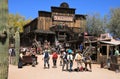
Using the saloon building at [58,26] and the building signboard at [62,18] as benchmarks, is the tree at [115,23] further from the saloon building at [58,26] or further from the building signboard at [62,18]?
the building signboard at [62,18]

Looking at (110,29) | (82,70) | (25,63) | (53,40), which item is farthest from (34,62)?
(110,29)

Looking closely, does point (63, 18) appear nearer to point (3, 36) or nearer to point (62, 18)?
point (62, 18)

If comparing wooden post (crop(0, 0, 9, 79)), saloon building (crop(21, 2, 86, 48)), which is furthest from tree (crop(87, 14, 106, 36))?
wooden post (crop(0, 0, 9, 79))

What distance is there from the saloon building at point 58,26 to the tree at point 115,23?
458 centimetres

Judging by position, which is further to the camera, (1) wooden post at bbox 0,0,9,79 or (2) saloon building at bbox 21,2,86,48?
(2) saloon building at bbox 21,2,86,48

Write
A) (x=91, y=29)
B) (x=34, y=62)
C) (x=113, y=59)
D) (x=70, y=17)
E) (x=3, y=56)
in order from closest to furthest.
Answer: (x=3, y=56)
(x=113, y=59)
(x=34, y=62)
(x=70, y=17)
(x=91, y=29)

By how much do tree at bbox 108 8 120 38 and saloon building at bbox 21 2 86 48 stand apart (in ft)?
15.0

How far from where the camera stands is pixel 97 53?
29234 millimetres

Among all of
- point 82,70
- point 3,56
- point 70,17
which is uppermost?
point 70,17

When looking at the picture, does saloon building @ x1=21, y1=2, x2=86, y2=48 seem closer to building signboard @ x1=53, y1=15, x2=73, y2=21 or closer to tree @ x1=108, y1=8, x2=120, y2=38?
building signboard @ x1=53, y1=15, x2=73, y2=21

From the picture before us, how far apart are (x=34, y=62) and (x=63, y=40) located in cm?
1951

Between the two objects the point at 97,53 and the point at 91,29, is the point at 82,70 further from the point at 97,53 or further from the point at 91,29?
the point at 91,29

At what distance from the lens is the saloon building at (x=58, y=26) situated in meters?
43.8

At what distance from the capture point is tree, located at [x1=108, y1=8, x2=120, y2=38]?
47.2 meters
